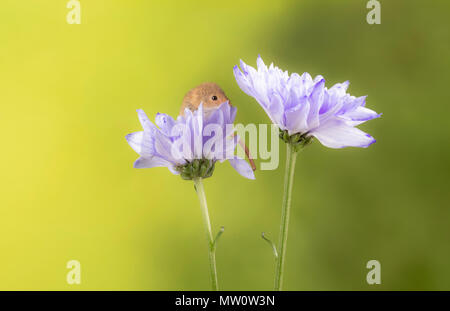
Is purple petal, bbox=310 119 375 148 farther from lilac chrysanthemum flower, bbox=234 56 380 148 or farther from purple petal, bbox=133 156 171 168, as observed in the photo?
purple petal, bbox=133 156 171 168

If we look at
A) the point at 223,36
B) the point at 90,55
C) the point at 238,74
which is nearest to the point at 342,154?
the point at 223,36

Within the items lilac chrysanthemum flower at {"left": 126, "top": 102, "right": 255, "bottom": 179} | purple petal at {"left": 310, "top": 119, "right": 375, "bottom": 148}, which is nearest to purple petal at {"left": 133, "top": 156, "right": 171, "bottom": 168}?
lilac chrysanthemum flower at {"left": 126, "top": 102, "right": 255, "bottom": 179}

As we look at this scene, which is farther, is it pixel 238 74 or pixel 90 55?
pixel 90 55

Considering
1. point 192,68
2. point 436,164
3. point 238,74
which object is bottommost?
point 436,164

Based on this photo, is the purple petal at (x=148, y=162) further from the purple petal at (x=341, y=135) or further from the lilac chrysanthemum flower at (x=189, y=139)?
the purple petal at (x=341, y=135)

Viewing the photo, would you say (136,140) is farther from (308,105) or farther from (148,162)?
(308,105)

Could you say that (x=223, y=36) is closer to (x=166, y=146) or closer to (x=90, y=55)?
(x=90, y=55)
